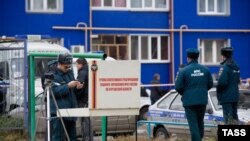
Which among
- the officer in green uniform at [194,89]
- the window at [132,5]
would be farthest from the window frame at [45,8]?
the officer in green uniform at [194,89]

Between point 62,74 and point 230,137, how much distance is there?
150 inches

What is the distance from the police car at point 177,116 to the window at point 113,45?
48.6ft

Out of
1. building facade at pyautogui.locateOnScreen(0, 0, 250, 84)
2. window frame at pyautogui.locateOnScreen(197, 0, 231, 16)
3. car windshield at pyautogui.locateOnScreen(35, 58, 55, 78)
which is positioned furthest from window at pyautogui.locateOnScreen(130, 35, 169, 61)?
car windshield at pyautogui.locateOnScreen(35, 58, 55, 78)

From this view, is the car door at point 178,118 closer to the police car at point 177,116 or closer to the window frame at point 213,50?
the police car at point 177,116

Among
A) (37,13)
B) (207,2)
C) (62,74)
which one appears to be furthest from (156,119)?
(207,2)

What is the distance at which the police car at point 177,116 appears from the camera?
46.6 ft

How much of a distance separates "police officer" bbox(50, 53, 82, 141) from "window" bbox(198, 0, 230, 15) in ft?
72.1

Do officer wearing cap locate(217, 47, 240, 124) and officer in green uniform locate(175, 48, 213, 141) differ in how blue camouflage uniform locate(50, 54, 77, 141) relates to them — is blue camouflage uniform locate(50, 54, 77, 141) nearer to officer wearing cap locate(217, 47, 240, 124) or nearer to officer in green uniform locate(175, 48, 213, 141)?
officer in green uniform locate(175, 48, 213, 141)

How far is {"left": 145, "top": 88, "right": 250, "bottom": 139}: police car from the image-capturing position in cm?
1422

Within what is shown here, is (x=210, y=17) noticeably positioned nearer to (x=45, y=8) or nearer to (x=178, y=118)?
(x=45, y=8)

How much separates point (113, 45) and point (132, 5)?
199cm

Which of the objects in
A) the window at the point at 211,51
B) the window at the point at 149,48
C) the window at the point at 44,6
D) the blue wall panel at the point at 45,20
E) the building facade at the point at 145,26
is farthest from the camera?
the window at the point at 211,51

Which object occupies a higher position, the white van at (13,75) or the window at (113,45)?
the window at (113,45)

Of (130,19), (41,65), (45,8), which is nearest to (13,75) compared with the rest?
(41,65)
